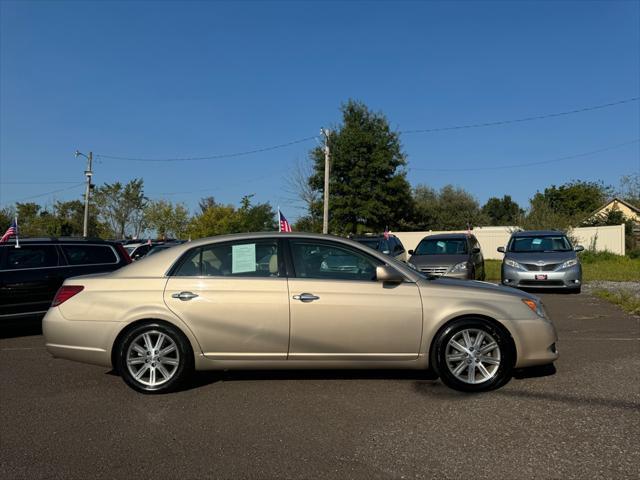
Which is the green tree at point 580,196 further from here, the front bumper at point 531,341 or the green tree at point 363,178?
the front bumper at point 531,341

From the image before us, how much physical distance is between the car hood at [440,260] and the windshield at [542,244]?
184cm

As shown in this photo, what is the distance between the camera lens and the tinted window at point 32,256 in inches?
332

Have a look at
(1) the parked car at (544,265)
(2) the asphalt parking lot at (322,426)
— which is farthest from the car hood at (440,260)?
(2) the asphalt parking lot at (322,426)

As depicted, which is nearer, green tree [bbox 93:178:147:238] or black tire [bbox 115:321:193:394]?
black tire [bbox 115:321:193:394]

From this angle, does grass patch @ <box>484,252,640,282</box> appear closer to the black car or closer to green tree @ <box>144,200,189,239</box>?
the black car

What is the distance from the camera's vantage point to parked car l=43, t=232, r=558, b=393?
4.94 metres

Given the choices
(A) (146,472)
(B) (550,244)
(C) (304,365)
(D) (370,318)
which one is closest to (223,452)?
(A) (146,472)

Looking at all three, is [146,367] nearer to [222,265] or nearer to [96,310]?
[96,310]

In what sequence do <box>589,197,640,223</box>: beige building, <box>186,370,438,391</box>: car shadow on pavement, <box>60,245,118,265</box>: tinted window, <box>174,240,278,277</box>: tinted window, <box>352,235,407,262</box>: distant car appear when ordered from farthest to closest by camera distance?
<box>589,197,640,223</box>: beige building → <box>352,235,407,262</box>: distant car → <box>60,245,118,265</box>: tinted window → <box>186,370,438,391</box>: car shadow on pavement → <box>174,240,278,277</box>: tinted window

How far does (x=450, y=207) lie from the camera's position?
65188mm

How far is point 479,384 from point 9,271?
730 centimetres

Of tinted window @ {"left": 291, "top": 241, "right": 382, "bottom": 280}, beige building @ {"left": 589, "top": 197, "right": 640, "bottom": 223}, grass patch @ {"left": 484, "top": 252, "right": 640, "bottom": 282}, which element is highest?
beige building @ {"left": 589, "top": 197, "right": 640, "bottom": 223}

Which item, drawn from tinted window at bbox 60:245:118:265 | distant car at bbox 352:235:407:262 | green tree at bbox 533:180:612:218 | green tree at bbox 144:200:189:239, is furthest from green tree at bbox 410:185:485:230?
tinted window at bbox 60:245:118:265

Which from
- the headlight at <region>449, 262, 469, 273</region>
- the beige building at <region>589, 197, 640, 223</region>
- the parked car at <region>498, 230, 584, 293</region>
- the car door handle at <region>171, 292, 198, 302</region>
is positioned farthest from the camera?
the beige building at <region>589, 197, 640, 223</region>
